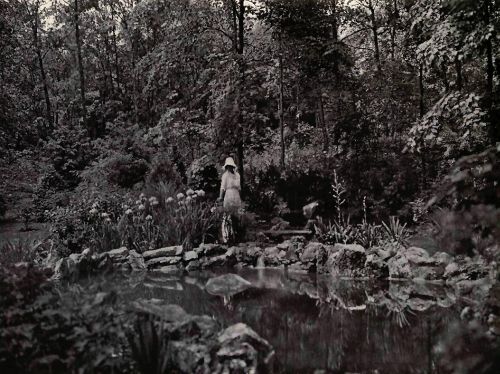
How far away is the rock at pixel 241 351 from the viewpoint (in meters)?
4.10

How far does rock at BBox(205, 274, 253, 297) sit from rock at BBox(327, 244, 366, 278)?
62.9 inches

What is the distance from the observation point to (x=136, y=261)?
8812 millimetres

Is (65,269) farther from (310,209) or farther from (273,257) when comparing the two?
(310,209)

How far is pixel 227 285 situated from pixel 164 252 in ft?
6.91

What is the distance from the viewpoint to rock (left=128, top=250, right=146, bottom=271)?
8742mm

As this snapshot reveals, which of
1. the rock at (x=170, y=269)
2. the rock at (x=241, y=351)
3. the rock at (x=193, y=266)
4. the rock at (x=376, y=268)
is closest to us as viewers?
the rock at (x=241, y=351)

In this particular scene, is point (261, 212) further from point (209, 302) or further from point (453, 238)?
point (453, 238)

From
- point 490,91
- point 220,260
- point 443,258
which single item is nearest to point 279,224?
point 220,260

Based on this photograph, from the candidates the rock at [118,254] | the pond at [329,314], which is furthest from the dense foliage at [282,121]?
the pond at [329,314]

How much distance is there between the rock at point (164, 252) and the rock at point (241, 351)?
4636 millimetres

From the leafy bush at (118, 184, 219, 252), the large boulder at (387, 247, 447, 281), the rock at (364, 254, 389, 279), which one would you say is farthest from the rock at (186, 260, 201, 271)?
the large boulder at (387, 247, 447, 281)

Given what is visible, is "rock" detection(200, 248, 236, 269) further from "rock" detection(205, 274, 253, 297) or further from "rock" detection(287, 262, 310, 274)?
"rock" detection(205, 274, 253, 297)

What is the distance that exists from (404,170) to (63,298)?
9.64 m

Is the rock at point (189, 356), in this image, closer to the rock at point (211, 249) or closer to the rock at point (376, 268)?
the rock at point (376, 268)
